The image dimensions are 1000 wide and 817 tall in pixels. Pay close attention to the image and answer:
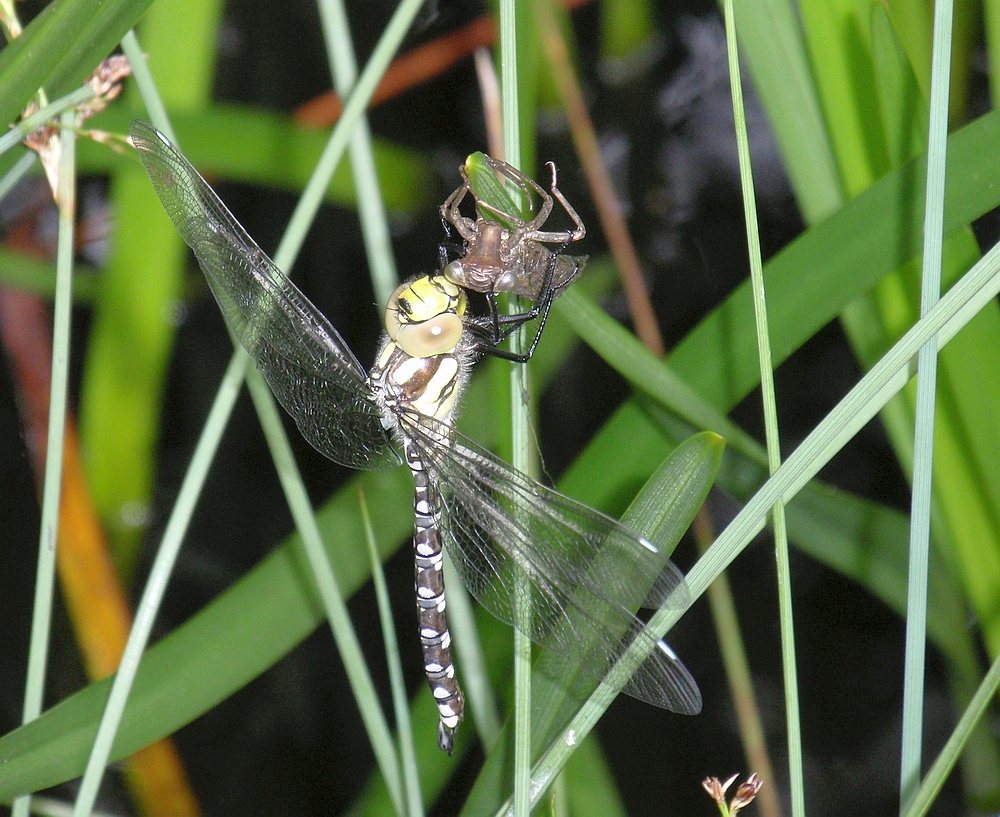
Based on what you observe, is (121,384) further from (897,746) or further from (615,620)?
(897,746)

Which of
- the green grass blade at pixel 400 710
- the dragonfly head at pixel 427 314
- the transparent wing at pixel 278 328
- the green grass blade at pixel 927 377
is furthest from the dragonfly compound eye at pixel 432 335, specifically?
the green grass blade at pixel 927 377

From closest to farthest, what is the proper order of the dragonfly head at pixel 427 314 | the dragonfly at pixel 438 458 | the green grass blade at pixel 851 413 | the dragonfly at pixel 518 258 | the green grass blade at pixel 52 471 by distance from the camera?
the green grass blade at pixel 851 413 < the dragonfly at pixel 438 458 < the green grass blade at pixel 52 471 < the dragonfly at pixel 518 258 < the dragonfly head at pixel 427 314

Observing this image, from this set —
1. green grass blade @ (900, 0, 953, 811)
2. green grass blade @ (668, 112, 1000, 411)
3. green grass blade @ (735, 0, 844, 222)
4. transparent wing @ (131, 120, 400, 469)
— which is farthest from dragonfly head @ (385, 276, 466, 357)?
green grass blade @ (900, 0, 953, 811)

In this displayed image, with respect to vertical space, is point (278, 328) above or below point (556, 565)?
above

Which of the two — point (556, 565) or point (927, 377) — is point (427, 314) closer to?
point (556, 565)

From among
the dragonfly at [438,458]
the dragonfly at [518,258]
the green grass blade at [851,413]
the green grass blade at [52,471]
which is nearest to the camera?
the green grass blade at [851,413]

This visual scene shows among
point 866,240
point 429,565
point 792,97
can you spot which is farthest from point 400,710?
point 792,97

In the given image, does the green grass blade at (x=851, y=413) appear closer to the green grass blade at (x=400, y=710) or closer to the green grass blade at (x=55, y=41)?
the green grass blade at (x=400, y=710)

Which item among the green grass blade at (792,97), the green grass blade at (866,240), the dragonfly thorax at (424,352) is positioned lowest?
the green grass blade at (866,240)
